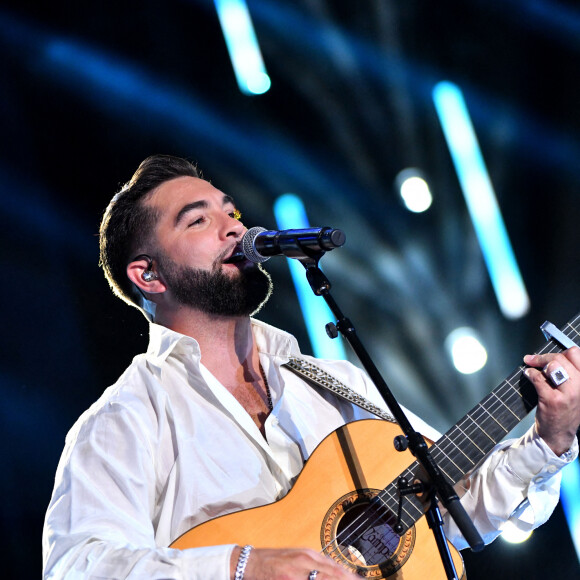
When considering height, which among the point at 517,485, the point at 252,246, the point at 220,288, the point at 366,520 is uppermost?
the point at 220,288

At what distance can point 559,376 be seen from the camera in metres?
2.15

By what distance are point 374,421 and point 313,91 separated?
10.1 ft

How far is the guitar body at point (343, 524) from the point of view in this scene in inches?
79.7

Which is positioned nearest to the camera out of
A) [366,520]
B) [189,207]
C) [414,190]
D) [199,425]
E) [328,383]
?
[366,520]

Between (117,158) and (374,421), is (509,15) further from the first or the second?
(374,421)

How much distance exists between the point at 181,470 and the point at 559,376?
4.07 feet

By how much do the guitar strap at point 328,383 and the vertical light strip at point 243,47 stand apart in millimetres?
2507

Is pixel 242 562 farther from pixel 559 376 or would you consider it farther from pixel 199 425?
pixel 559 376

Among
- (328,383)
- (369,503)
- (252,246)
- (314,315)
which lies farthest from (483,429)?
(314,315)

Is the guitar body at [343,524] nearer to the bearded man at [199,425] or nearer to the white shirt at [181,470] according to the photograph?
the bearded man at [199,425]

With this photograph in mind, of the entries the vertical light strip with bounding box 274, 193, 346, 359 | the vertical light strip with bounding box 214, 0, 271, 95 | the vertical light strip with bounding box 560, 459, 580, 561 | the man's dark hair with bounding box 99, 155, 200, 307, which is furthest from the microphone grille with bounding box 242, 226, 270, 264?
the vertical light strip with bounding box 560, 459, 580, 561

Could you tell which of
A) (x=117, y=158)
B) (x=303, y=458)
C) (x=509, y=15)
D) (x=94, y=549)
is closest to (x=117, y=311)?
(x=117, y=158)

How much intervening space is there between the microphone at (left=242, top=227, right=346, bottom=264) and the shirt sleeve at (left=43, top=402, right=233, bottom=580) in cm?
69

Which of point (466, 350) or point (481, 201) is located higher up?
point (481, 201)
